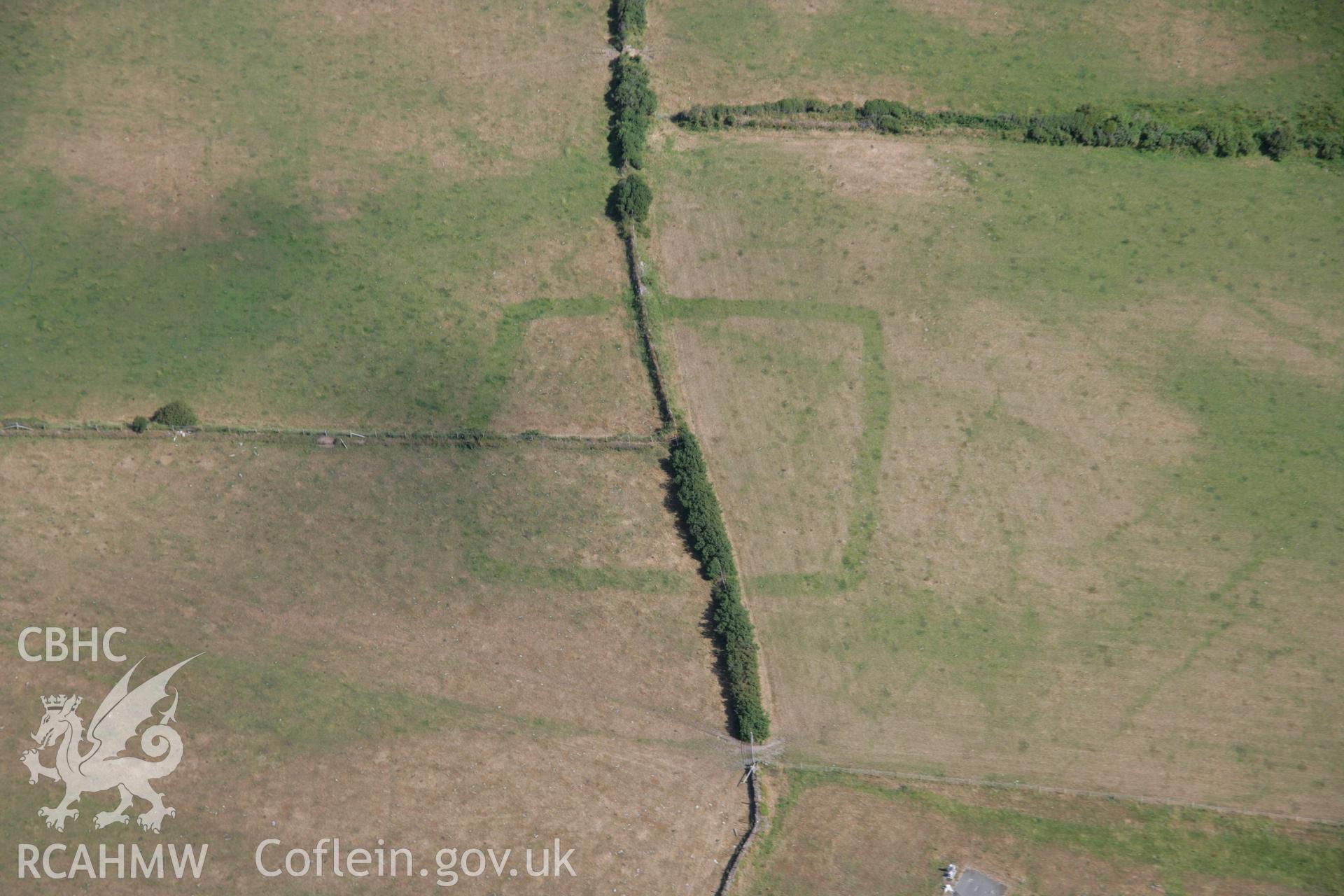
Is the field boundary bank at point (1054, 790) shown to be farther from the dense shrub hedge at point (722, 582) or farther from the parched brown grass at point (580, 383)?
the parched brown grass at point (580, 383)

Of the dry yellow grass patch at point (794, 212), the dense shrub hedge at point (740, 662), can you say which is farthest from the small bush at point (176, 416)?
the dense shrub hedge at point (740, 662)

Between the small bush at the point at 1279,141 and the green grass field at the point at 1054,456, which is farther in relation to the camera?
the small bush at the point at 1279,141

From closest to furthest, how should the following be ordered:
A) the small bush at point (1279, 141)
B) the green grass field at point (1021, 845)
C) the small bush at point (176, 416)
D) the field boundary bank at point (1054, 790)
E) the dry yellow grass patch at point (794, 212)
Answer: the green grass field at point (1021, 845) → the field boundary bank at point (1054, 790) → the small bush at point (176, 416) → the dry yellow grass patch at point (794, 212) → the small bush at point (1279, 141)

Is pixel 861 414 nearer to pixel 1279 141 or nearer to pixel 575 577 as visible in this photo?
pixel 575 577

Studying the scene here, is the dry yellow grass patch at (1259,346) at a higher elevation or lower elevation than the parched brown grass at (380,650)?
higher

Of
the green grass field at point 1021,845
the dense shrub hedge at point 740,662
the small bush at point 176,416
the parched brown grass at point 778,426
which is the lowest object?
the green grass field at point 1021,845

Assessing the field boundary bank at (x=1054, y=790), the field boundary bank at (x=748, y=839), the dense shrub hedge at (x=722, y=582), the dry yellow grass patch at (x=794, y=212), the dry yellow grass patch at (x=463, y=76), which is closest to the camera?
the field boundary bank at (x=748, y=839)

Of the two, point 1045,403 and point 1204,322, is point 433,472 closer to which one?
point 1045,403

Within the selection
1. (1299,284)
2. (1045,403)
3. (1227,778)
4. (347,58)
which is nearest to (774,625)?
(1045,403)
